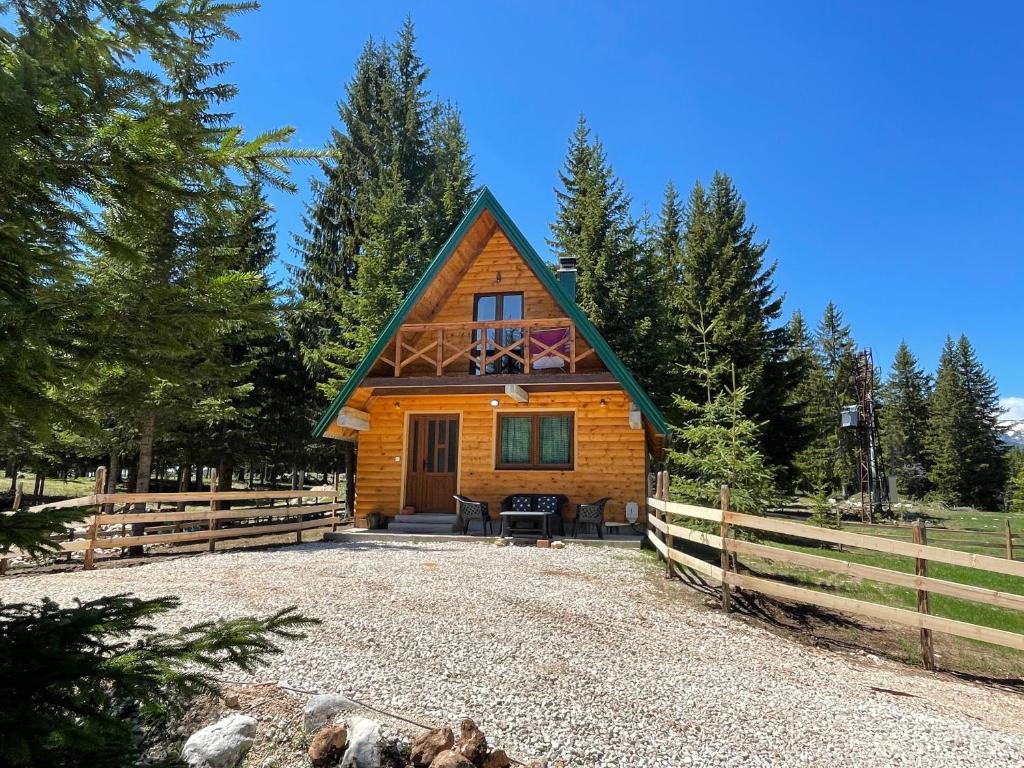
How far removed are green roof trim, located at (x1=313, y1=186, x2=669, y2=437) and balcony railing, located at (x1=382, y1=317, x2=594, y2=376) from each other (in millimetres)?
325

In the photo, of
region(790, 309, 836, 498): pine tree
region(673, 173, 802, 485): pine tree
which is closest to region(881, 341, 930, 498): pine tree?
region(790, 309, 836, 498): pine tree

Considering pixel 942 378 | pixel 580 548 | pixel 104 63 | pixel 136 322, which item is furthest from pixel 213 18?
pixel 942 378

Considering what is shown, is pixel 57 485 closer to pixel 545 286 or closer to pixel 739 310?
pixel 545 286

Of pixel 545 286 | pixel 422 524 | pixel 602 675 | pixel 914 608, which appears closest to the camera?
pixel 602 675

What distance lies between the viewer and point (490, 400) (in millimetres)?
13445

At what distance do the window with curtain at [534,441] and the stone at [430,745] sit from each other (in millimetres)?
9666

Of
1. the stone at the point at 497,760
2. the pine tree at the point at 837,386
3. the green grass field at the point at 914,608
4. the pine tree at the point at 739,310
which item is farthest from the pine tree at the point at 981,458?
the stone at the point at 497,760

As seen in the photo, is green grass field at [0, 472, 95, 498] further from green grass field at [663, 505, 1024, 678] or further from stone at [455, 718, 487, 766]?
stone at [455, 718, 487, 766]

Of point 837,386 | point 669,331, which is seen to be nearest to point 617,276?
point 669,331

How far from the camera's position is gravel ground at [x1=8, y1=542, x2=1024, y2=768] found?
11.7 ft

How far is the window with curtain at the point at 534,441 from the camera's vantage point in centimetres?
1309

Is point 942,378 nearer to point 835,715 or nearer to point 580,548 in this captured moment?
point 580,548

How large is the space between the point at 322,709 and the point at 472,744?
1052 mm

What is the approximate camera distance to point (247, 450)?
19422 millimetres
